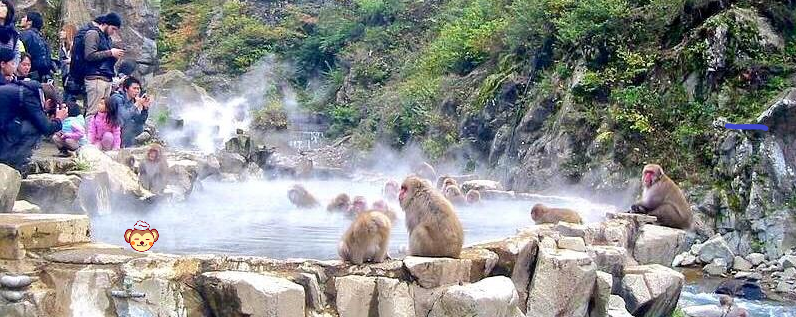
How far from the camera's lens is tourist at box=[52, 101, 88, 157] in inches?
305

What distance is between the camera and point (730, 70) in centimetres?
1374

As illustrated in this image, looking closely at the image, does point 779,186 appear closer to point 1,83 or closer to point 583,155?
point 583,155

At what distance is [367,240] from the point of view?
4949 mm

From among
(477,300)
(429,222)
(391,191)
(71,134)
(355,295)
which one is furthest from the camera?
(391,191)

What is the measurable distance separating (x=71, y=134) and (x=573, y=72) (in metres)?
9.37

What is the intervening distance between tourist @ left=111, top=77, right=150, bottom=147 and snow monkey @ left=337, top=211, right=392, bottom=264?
436 centimetres

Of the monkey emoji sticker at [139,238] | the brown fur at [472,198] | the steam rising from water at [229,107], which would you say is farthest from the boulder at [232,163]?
the monkey emoji sticker at [139,238]

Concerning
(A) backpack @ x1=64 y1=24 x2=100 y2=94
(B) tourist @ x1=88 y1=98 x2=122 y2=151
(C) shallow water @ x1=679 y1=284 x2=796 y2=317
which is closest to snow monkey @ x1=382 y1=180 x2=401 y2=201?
(B) tourist @ x1=88 y1=98 x2=122 y2=151

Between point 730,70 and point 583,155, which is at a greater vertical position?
point 730,70

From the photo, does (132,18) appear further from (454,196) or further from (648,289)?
(648,289)

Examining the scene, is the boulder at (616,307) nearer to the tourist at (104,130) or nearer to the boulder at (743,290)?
the tourist at (104,130)

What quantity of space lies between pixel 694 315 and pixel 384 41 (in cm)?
1646

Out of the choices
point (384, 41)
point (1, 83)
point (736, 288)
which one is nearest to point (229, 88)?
point (384, 41)

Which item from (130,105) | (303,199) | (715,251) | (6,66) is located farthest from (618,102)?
(6,66)
